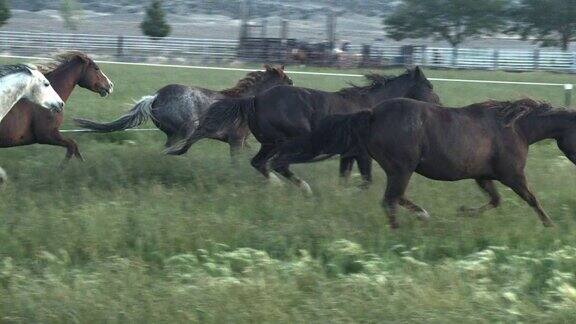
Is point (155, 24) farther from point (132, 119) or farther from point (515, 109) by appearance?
point (515, 109)

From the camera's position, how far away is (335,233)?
805 cm

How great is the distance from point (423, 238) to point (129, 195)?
3.24 m

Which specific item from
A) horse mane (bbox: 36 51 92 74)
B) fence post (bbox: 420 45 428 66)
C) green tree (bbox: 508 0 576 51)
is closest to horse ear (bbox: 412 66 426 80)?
horse mane (bbox: 36 51 92 74)

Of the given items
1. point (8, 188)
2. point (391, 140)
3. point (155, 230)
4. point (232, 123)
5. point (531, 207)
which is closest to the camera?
point (155, 230)

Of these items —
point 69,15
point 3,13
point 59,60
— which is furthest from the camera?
point 69,15

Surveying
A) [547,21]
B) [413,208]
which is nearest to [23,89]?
[413,208]

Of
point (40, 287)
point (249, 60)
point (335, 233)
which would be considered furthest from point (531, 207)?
point (249, 60)

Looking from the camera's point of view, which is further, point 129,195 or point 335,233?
point 129,195

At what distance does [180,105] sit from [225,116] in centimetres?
180

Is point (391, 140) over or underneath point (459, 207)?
over

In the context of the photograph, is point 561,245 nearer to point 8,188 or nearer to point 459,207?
point 459,207

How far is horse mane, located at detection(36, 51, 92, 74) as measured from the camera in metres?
12.9

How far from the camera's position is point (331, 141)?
9273 mm

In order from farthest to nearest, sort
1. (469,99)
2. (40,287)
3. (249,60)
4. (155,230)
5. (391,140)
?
(249,60)
(469,99)
(391,140)
(155,230)
(40,287)
